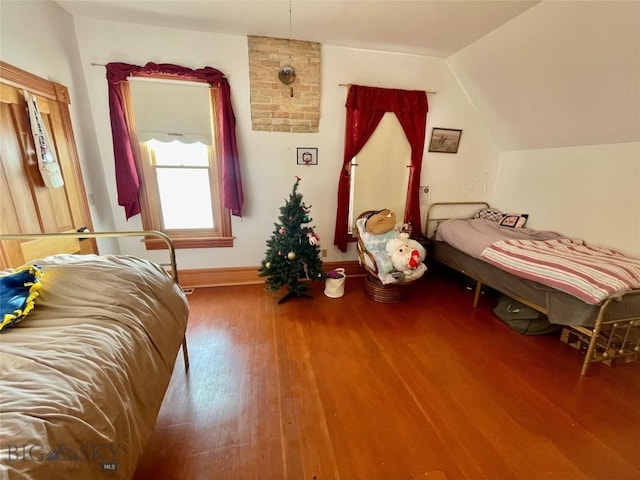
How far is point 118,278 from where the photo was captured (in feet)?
4.14

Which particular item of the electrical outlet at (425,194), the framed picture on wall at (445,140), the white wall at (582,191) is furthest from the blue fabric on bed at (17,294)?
the white wall at (582,191)

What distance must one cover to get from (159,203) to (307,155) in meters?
1.73

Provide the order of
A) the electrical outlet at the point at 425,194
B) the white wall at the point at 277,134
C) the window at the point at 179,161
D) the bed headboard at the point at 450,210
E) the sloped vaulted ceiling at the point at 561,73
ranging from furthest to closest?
the bed headboard at the point at 450,210 → the electrical outlet at the point at 425,194 → the window at the point at 179,161 → the white wall at the point at 277,134 → the sloped vaulted ceiling at the point at 561,73

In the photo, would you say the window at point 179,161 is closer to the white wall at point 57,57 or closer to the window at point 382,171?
the white wall at point 57,57

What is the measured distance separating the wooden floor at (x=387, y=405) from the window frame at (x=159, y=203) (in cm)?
94

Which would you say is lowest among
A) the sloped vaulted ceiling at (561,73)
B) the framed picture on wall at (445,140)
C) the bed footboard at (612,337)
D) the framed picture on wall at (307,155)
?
the bed footboard at (612,337)

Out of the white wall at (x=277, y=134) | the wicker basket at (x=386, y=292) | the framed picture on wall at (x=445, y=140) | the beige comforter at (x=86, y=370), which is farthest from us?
the framed picture on wall at (x=445, y=140)

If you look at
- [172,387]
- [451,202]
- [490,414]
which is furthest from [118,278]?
[451,202]

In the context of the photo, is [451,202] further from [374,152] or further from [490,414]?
[490,414]

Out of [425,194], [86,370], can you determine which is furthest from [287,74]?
[86,370]

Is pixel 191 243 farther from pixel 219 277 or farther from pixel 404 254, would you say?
pixel 404 254

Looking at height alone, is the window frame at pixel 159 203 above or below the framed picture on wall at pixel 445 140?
below

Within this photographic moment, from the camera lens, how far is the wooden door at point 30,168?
1.71 metres

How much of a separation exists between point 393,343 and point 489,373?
69 cm
